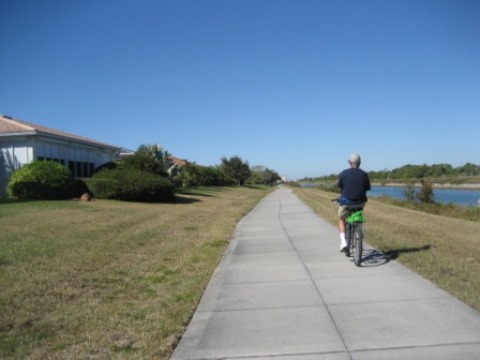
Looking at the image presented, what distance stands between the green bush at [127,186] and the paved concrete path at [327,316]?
1625cm

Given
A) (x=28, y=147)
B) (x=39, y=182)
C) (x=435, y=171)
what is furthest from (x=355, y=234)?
(x=435, y=171)

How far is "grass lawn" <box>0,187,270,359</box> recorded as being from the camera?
15.6 ft

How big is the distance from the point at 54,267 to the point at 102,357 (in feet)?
14.0

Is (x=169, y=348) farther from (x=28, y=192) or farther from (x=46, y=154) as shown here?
(x=46, y=154)

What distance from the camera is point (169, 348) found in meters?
4.53

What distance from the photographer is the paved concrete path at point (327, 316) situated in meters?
4.32

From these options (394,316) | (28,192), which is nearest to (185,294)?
(394,316)

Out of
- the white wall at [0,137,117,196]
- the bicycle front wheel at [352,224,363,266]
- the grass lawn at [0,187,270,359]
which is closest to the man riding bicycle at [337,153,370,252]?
the bicycle front wheel at [352,224,363,266]

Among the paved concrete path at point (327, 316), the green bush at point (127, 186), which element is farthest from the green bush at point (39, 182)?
the paved concrete path at point (327, 316)

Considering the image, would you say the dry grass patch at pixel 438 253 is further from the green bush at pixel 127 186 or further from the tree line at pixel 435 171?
the tree line at pixel 435 171

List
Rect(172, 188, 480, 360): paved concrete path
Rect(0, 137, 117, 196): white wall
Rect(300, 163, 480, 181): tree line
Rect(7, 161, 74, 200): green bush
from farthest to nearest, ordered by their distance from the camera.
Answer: Rect(300, 163, 480, 181): tree line
Rect(0, 137, 117, 196): white wall
Rect(7, 161, 74, 200): green bush
Rect(172, 188, 480, 360): paved concrete path

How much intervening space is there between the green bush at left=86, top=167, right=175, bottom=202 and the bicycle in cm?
1682

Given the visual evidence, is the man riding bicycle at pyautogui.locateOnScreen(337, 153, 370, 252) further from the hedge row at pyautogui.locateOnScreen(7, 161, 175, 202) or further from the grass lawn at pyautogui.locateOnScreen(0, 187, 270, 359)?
the hedge row at pyautogui.locateOnScreen(7, 161, 175, 202)

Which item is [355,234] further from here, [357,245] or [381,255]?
[381,255]
